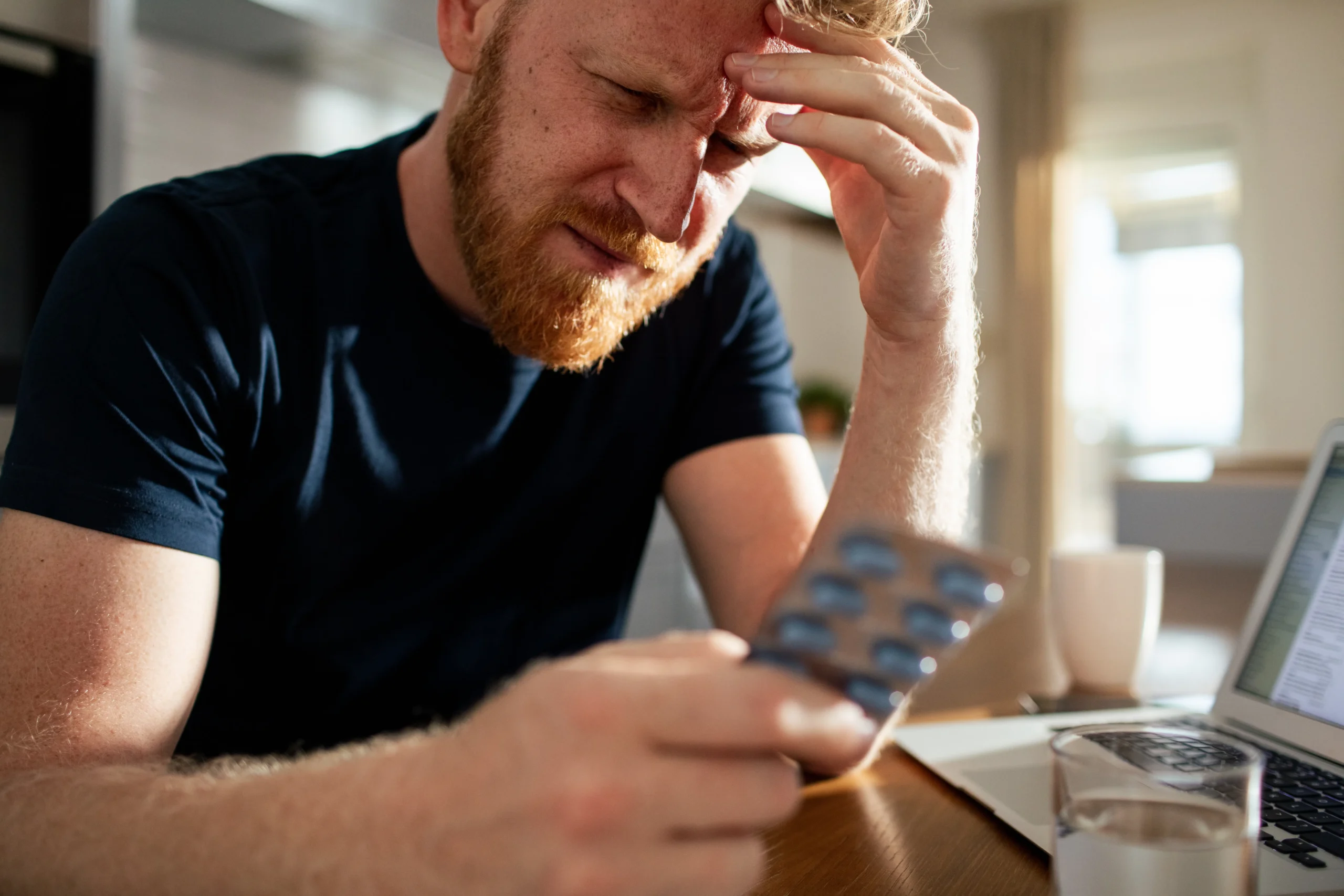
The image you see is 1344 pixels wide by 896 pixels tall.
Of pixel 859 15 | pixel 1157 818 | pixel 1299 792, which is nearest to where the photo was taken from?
pixel 1157 818

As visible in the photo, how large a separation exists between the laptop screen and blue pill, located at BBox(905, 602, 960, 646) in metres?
0.63

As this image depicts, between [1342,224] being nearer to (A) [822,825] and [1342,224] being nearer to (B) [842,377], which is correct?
(B) [842,377]

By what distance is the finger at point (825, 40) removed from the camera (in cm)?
93

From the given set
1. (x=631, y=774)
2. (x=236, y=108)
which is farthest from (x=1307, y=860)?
(x=236, y=108)

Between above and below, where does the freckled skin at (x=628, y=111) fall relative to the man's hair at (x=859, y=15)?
below

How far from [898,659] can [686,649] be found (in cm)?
9

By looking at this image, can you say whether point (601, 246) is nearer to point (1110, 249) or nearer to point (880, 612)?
point (880, 612)

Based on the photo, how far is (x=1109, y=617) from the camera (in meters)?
1.15

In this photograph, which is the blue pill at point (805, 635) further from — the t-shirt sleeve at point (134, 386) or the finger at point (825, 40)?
the finger at point (825, 40)

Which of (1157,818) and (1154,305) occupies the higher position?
(1154,305)

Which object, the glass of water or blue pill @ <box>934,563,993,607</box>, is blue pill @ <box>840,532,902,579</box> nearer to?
blue pill @ <box>934,563,993,607</box>

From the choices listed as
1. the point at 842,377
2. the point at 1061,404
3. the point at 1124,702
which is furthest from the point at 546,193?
the point at 1061,404

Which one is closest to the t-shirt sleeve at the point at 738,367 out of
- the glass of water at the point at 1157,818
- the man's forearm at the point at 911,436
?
the man's forearm at the point at 911,436

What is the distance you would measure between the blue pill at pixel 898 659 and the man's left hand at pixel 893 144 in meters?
0.55
